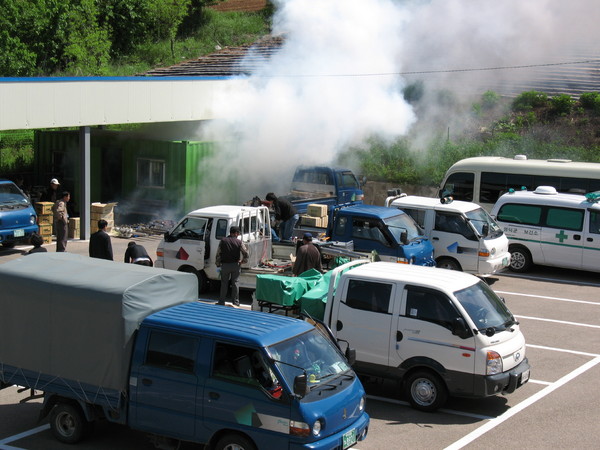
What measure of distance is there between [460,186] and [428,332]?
1407 cm

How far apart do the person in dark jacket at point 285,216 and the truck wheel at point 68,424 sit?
37.5 ft

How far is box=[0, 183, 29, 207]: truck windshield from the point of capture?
64.0ft

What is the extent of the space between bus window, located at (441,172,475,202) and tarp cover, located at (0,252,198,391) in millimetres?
15438

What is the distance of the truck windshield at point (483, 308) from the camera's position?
32.6 feet

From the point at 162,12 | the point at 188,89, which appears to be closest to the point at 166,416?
the point at 188,89

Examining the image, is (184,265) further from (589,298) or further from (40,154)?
(40,154)

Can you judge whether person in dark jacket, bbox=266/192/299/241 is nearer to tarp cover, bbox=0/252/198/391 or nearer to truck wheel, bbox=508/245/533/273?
truck wheel, bbox=508/245/533/273

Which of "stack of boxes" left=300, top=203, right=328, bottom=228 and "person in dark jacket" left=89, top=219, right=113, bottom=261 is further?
"stack of boxes" left=300, top=203, right=328, bottom=228

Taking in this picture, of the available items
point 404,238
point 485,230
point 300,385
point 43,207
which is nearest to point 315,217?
point 404,238

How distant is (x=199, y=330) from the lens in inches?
315

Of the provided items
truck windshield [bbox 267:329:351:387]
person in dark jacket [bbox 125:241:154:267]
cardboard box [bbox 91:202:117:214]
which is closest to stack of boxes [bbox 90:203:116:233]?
cardboard box [bbox 91:202:117:214]

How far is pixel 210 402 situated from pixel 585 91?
93.7ft

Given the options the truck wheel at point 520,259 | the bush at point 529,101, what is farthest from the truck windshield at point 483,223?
the bush at point 529,101

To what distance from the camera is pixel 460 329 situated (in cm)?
970
